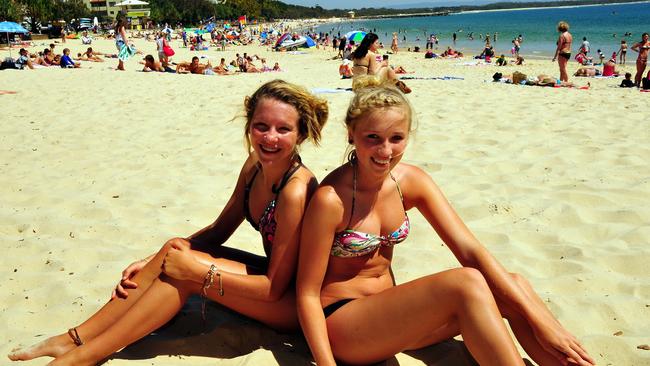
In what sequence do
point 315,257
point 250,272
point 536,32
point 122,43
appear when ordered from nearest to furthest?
point 315,257, point 250,272, point 122,43, point 536,32

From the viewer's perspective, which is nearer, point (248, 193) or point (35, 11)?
point (248, 193)

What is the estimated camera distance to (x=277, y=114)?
6.91 ft

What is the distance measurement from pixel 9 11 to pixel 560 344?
4627 cm

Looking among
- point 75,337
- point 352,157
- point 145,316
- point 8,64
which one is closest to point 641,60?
point 352,157

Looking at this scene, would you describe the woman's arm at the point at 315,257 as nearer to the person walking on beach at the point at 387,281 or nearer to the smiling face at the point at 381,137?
the person walking on beach at the point at 387,281

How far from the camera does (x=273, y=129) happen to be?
2104 mm

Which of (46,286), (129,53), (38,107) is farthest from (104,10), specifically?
(46,286)

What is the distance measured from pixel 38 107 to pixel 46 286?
6451 mm

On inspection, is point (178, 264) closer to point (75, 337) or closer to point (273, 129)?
point (75, 337)

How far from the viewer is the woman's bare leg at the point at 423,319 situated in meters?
1.71

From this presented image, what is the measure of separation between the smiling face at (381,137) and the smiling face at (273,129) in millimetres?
295

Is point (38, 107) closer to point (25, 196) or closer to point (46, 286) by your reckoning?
point (25, 196)

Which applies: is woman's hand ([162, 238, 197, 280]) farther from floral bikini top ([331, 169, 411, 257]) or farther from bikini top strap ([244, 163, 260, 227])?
floral bikini top ([331, 169, 411, 257])

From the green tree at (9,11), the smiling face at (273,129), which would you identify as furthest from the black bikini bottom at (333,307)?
the green tree at (9,11)
